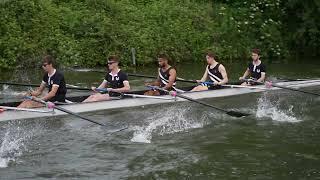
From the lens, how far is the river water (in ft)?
33.3

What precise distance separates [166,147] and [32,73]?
1185 cm

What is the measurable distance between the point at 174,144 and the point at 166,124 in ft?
6.34

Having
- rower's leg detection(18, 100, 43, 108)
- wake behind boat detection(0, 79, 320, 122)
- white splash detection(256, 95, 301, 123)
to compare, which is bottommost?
white splash detection(256, 95, 301, 123)

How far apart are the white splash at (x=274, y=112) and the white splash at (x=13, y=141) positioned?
21.0ft

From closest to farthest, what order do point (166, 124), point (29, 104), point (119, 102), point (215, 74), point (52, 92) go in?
point (29, 104)
point (52, 92)
point (119, 102)
point (166, 124)
point (215, 74)

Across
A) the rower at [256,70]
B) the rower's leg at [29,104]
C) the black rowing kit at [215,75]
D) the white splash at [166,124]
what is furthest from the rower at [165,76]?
the rower's leg at [29,104]

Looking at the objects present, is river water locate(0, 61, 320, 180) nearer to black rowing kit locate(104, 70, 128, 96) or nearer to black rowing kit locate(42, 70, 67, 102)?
black rowing kit locate(42, 70, 67, 102)

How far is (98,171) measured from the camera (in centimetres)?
1009

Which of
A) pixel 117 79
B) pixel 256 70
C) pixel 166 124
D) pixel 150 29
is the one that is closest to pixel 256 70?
pixel 256 70

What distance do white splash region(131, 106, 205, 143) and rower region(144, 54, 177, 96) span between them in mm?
710

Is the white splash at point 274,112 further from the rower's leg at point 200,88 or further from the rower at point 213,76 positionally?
the rower's leg at point 200,88

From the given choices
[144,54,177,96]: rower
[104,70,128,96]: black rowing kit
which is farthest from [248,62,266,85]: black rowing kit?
[104,70,128,96]: black rowing kit

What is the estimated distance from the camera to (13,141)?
11938 mm

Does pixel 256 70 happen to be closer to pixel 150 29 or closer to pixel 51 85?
pixel 51 85
